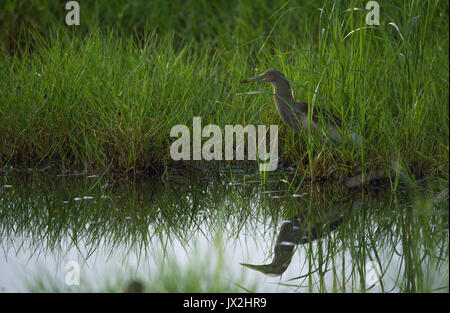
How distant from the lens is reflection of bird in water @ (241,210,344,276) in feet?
11.5

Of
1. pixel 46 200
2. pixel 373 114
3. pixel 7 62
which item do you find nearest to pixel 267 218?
pixel 373 114

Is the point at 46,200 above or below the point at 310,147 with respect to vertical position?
below

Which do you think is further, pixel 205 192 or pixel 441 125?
pixel 205 192

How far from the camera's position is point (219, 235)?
4.14 meters

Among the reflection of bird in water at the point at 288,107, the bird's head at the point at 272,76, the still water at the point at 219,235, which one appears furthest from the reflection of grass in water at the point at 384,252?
the bird's head at the point at 272,76

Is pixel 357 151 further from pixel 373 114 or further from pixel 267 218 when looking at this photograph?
pixel 267 218

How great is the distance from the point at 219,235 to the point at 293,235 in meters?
0.47

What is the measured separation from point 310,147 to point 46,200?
82.1 inches

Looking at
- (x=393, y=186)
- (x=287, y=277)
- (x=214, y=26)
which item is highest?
(x=214, y=26)

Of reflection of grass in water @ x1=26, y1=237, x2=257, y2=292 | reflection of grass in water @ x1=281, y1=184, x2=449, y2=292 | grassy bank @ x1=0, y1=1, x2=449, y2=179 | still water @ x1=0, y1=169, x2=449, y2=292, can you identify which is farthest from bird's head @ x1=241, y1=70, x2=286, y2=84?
reflection of grass in water @ x1=26, y1=237, x2=257, y2=292

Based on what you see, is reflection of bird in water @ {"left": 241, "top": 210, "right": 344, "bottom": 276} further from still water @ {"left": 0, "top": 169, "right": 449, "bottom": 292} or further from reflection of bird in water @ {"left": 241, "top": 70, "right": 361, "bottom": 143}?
reflection of bird in water @ {"left": 241, "top": 70, "right": 361, "bottom": 143}

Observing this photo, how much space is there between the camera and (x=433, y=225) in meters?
3.95

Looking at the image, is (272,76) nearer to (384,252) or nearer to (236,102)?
(236,102)

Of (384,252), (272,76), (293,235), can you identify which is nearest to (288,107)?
(272,76)
